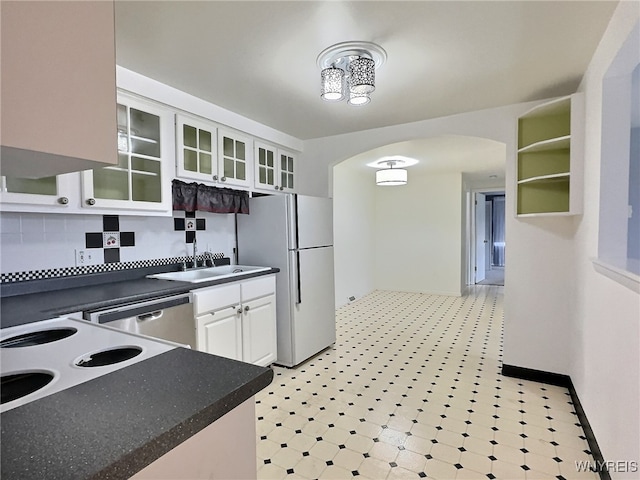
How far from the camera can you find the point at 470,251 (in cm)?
740

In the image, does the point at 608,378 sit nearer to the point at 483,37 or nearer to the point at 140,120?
the point at 483,37

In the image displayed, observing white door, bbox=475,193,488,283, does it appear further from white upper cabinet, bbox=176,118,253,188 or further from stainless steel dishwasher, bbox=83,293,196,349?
stainless steel dishwasher, bbox=83,293,196,349

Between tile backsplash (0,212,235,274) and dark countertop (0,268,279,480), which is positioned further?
tile backsplash (0,212,235,274)

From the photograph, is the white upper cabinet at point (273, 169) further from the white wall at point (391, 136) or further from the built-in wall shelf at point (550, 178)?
the built-in wall shelf at point (550, 178)

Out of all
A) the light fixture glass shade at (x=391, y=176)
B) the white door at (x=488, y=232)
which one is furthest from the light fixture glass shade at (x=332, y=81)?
the white door at (x=488, y=232)

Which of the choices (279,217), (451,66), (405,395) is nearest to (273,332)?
(279,217)

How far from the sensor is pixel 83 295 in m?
1.95

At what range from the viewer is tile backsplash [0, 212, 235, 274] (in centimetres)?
198

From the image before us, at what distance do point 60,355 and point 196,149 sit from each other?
202 cm

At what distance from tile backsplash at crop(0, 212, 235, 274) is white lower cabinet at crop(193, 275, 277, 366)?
0.67 meters

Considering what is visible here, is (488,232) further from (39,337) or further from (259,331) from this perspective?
(39,337)

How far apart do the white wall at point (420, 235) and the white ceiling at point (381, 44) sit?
145 inches

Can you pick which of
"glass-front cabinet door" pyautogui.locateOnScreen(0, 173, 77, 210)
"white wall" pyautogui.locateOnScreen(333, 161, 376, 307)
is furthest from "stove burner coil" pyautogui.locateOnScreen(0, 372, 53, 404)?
"white wall" pyautogui.locateOnScreen(333, 161, 376, 307)

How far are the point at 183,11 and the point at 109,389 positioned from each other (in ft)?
5.36
